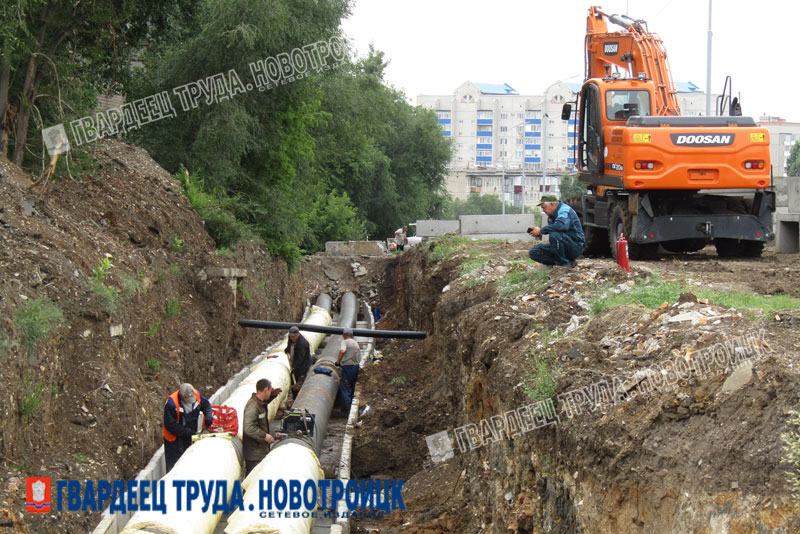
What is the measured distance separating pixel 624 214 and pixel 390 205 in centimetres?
3296

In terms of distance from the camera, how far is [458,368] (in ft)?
32.4

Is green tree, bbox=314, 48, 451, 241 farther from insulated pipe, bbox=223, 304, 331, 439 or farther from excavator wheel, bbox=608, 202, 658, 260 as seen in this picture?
excavator wheel, bbox=608, 202, 658, 260

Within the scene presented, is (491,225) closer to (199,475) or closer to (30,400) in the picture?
(199,475)

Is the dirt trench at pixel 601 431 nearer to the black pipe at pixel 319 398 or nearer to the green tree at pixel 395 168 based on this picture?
the black pipe at pixel 319 398

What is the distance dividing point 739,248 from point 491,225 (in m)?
10.5

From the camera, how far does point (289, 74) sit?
1905cm

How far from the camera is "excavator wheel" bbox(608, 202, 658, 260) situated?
13328 mm

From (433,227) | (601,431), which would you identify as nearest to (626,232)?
(601,431)

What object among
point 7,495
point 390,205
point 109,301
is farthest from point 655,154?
point 390,205

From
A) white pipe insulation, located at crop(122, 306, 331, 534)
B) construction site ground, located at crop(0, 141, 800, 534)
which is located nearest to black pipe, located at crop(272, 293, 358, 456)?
white pipe insulation, located at crop(122, 306, 331, 534)

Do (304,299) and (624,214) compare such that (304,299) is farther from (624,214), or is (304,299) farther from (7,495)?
(7,495)

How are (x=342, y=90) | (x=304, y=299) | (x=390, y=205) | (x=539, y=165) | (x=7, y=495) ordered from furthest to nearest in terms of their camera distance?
(x=539, y=165) < (x=390, y=205) < (x=304, y=299) < (x=342, y=90) < (x=7, y=495)

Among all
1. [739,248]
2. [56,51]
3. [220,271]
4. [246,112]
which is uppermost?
[56,51]

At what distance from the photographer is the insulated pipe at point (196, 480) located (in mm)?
6832
